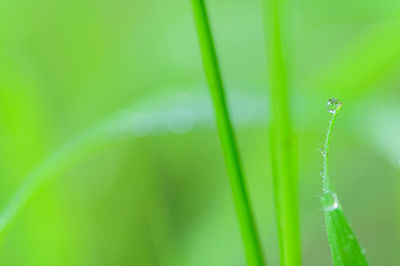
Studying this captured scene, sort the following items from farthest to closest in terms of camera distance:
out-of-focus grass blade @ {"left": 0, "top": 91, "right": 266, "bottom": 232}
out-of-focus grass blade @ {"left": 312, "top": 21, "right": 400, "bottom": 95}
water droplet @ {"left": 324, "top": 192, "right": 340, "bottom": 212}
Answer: out-of-focus grass blade @ {"left": 312, "top": 21, "right": 400, "bottom": 95} → out-of-focus grass blade @ {"left": 0, "top": 91, "right": 266, "bottom": 232} → water droplet @ {"left": 324, "top": 192, "right": 340, "bottom": 212}

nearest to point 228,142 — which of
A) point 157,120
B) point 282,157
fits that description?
point 282,157

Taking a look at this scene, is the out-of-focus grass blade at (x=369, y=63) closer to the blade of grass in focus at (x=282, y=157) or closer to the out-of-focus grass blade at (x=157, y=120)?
the out-of-focus grass blade at (x=157, y=120)

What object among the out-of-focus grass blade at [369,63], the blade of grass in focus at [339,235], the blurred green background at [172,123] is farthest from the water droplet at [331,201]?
the out-of-focus grass blade at [369,63]

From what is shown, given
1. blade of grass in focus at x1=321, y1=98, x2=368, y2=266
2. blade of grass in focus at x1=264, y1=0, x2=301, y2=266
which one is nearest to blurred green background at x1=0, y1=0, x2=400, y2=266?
blade of grass in focus at x1=264, y1=0, x2=301, y2=266

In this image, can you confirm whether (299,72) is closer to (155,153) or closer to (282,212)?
(155,153)

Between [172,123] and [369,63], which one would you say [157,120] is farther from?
[369,63]

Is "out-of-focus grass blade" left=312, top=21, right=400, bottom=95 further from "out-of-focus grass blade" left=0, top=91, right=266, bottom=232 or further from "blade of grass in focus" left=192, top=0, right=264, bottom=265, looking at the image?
"blade of grass in focus" left=192, top=0, right=264, bottom=265
